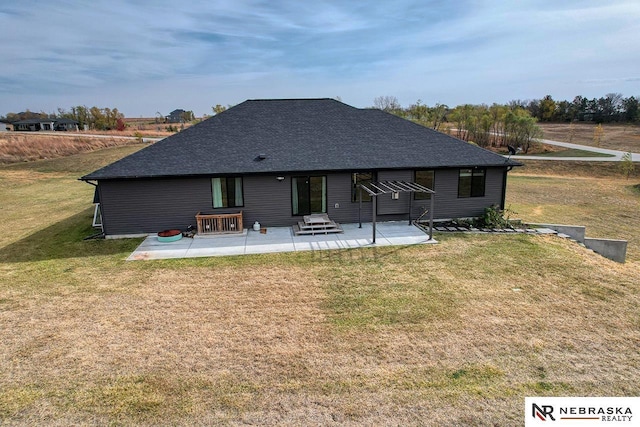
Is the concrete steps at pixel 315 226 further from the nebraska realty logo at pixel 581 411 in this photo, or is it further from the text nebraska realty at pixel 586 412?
the text nebraska realty at pixel 586 412

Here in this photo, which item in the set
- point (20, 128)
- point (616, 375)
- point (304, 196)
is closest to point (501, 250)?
point (616, 375)

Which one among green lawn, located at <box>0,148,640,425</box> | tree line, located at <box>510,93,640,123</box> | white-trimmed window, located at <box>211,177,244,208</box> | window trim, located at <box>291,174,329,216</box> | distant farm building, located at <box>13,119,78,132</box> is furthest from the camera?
distant farm building, located at <box>13,119,78,132</box>

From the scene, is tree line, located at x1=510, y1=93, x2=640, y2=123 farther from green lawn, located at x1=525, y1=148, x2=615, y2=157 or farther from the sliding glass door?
the sliding glass door

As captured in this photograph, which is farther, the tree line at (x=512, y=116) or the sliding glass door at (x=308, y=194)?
the tree line at (x=512, y=116)

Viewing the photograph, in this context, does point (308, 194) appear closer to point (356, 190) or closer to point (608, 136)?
point (356, 190)

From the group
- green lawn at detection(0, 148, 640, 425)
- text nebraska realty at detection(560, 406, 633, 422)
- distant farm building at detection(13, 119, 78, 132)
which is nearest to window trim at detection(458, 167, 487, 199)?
green lawn at detection(0, 148, 640, 425)

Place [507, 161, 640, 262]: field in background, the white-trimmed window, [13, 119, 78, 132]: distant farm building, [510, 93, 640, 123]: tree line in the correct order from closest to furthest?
1. the white-trimmed window
2. [507, 161, 640, 262]: field in background
3. [510, 93, 640, 123]: tree line
4. [13, 119, 78, 132]: distant farm building

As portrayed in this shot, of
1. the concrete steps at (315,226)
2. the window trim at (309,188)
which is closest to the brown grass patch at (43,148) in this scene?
the window trim at (309,188)
